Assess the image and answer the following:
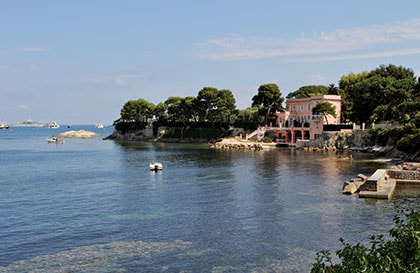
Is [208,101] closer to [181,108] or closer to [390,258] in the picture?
[181,108]

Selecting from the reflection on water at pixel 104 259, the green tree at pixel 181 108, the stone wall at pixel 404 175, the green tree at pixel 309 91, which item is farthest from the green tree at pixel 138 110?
the reflection on water at pixel 104 259

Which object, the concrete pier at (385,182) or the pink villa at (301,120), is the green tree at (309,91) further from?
the concrete pier at (385,182)

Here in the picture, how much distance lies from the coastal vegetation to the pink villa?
2717 mm

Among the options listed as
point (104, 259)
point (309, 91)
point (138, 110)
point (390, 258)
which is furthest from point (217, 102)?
point (390, 258)

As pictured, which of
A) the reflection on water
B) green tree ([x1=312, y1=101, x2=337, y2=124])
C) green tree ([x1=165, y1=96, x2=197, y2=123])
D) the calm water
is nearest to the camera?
the reflection on water

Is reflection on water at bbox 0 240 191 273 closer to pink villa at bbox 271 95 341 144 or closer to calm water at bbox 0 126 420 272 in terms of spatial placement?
calm water at bbox 0 126 420 272

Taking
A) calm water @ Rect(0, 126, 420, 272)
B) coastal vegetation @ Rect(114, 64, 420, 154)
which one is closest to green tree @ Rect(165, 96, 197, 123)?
coastal vegetation @ Rect(114, 64, 420, 154)

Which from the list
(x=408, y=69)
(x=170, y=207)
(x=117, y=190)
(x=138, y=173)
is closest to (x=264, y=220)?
(x=170, y=207)

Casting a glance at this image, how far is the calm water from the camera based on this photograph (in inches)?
856

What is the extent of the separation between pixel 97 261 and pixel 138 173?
36252 mm

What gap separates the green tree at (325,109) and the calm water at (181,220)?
4489cm

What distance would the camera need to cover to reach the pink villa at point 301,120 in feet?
336

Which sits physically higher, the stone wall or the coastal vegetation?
the coastal vegetation

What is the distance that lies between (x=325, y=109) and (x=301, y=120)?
1342 cm
